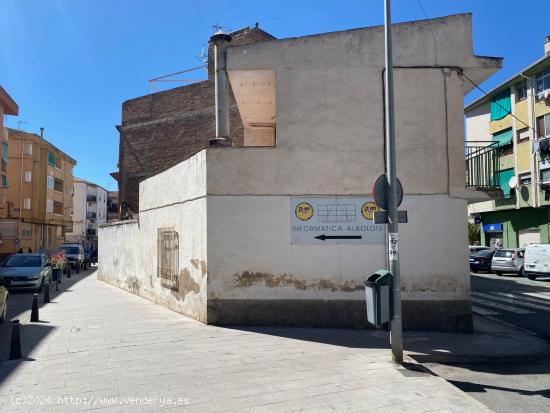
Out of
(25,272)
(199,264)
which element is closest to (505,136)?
(199,264)

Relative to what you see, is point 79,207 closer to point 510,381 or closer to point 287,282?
point 287,282

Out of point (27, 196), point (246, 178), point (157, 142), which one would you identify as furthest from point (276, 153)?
point (27, 196)

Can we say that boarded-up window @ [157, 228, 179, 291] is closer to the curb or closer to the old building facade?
the old building facade

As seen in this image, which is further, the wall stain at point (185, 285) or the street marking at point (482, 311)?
the street marking at point (482, 311)

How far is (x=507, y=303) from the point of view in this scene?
1456 cm

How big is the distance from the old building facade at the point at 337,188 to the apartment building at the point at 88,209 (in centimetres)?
6218

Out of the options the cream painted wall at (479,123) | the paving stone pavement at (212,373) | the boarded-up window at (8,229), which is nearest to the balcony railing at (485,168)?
the paving stone pavement at (212,373)

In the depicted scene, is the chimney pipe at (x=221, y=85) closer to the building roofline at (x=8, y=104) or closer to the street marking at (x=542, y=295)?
the street marking at (x=542, y=295)

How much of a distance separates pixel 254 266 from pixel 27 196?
38899 millimetres

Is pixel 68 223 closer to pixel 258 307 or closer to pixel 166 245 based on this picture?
pixel 166 245

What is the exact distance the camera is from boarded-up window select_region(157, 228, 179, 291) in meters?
11.4

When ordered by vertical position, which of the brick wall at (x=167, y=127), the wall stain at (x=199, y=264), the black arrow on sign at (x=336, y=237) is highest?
the brick wall at (x=167, y=127)

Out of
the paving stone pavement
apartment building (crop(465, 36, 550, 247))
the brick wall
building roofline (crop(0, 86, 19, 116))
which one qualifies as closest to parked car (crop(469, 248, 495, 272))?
apartment building (crop(465, 36, 550, 247))

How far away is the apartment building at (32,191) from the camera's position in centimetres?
3925
